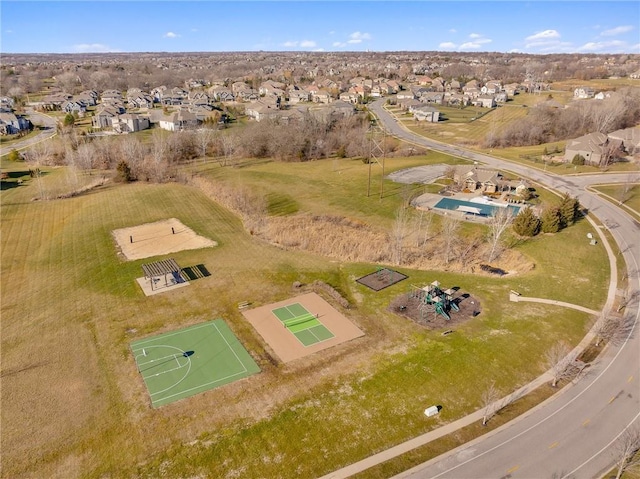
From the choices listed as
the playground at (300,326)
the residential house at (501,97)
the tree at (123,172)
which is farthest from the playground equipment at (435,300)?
the residential house at (501,97)

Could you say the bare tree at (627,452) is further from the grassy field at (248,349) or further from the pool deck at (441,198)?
the pool deck at (441,198)

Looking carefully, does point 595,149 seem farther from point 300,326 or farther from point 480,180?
point 300,326

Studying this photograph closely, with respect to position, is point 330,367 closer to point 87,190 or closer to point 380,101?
point 87,190

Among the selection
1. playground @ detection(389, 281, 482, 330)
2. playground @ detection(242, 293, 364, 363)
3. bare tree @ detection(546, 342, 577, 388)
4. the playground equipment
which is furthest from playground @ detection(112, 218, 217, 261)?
bare tree @ detection(546, 342, 577, 388)

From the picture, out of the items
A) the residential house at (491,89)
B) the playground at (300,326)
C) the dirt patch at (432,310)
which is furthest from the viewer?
the residential house at (491,89)

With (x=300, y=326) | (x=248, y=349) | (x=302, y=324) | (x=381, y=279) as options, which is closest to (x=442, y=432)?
(x=300, y=326)

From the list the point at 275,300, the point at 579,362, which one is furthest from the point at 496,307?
the point at 275,300

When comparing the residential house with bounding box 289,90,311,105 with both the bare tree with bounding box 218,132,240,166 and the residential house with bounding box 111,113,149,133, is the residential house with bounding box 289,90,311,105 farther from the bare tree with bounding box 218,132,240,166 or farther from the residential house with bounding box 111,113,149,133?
the bare tree with bounding box 218,132,240,166
